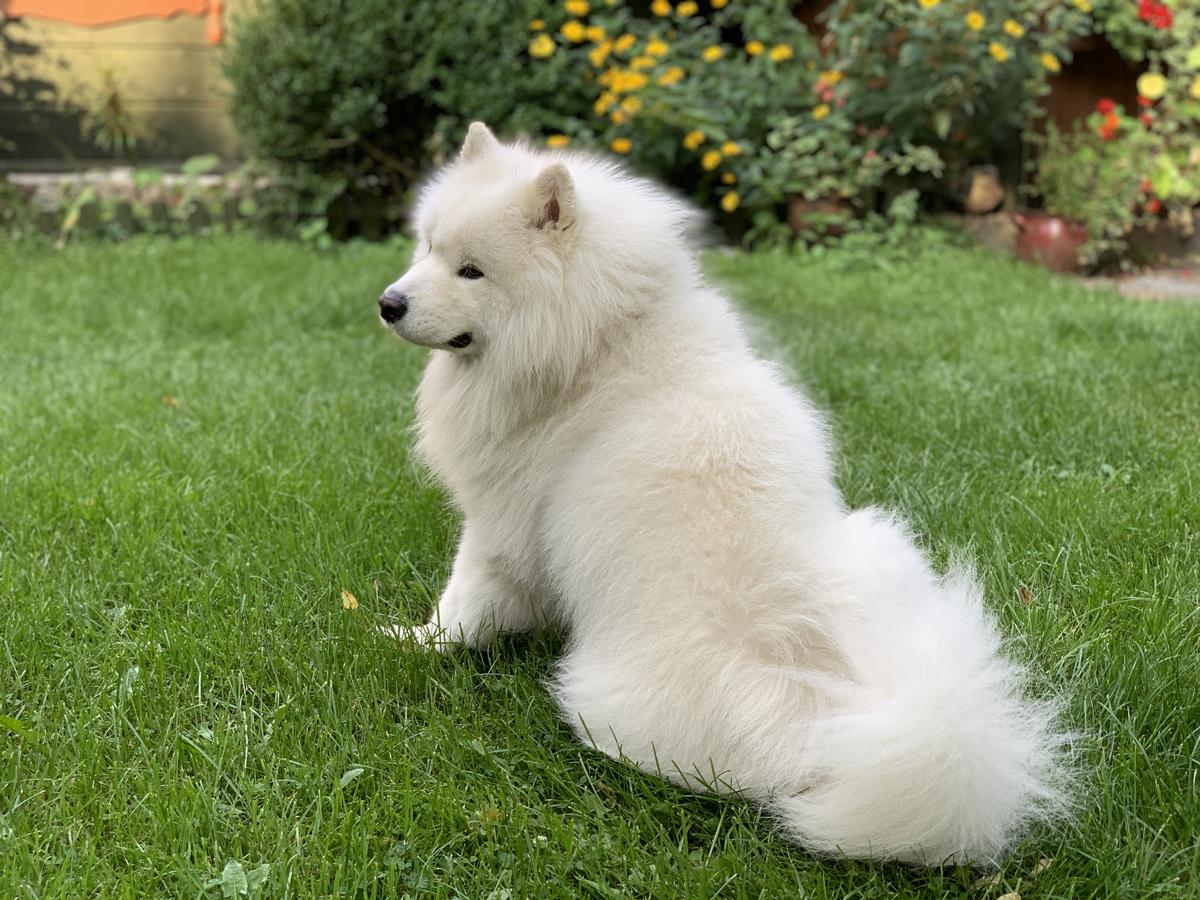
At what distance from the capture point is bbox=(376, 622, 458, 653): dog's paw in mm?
2029

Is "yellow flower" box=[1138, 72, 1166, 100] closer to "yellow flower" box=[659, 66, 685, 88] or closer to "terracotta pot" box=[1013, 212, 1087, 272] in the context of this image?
"terracotta pot" box=[1013, 212, 1087, 272]

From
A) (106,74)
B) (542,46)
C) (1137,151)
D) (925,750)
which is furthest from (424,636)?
(106,74)

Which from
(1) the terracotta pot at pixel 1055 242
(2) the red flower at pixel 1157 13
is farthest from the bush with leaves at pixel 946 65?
(1) the terracotta pot at pixel 1055 242

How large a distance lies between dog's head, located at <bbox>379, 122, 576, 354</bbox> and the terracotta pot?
16.6ft

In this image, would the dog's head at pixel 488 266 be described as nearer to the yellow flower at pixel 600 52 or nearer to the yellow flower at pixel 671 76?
the yellow flower at pixel 671 76

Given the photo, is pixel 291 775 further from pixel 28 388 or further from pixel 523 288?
pixel 28 388

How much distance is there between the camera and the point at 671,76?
20.4ft

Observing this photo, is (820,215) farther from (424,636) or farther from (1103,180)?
(424,636)

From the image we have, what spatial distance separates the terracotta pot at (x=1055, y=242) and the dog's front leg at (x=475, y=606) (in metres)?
5.06

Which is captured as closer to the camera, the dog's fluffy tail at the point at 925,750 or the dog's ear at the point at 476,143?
the dog's fluffy tail at the point at 925,750

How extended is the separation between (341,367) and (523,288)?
2582mm

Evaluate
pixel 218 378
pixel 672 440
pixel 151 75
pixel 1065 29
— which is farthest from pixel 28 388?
pixel 1065 29

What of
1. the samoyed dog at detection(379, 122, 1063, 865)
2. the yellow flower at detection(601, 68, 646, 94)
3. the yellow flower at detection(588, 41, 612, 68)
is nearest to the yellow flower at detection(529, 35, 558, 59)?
the yellow flower at detection(588, 41, 612, 68)

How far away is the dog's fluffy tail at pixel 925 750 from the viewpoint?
51.4 inches
